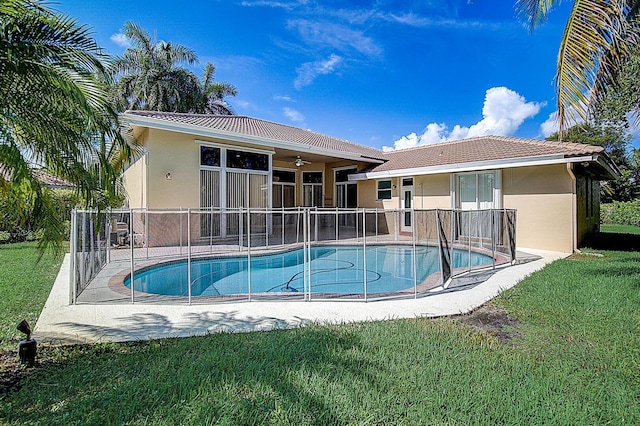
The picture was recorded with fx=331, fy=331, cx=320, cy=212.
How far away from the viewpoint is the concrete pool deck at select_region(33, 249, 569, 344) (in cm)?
463

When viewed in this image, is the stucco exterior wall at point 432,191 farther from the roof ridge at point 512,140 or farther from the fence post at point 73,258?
the fence post at point 73,258

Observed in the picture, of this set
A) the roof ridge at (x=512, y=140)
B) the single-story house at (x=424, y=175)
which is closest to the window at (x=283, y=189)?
the single-story house at (x=424, y=175)

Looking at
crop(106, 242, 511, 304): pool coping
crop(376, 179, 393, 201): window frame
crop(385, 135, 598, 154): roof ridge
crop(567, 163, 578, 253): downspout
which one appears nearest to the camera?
crop(106, 242, 511, 304): pool coping

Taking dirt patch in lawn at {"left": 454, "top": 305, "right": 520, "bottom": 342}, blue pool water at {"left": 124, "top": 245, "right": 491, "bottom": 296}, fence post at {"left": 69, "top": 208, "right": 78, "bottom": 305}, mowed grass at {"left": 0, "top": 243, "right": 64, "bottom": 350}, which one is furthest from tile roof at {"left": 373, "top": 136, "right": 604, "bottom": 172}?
mowed grass at {"left": 0, "top": 243, "right": 64, "bottom": 350}

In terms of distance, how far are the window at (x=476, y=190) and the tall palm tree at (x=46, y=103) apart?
14.2 meters

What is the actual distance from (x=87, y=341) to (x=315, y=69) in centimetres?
1921

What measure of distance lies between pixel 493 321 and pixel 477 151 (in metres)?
12.5

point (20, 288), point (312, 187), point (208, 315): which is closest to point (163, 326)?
point (208, 315)

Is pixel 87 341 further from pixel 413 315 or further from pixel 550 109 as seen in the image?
pixel 550 109

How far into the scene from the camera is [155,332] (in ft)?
15.2

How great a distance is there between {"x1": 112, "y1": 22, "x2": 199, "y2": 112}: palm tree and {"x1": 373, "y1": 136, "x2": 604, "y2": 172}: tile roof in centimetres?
1824

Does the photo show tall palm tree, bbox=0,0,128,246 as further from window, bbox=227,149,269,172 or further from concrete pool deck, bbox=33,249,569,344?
window, bbox=227,149,269,172

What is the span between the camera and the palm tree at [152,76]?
26.6m

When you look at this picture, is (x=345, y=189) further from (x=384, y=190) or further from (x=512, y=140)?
(x=512, y=140)
